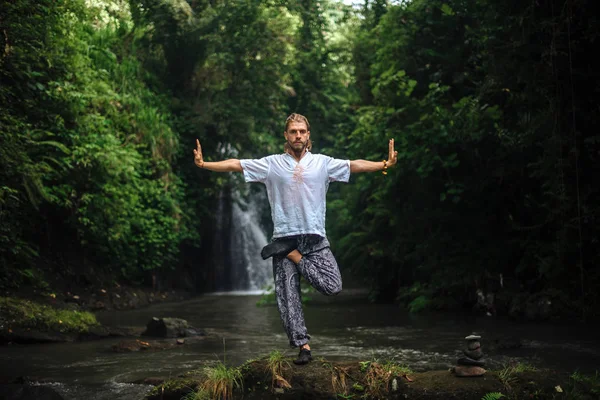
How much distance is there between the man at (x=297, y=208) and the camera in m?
6.38

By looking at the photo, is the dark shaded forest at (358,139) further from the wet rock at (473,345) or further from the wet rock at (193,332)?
the wet rock at (473,345)

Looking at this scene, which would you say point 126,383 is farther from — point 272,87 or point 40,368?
point 272,87

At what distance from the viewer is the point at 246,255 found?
32.1 meters

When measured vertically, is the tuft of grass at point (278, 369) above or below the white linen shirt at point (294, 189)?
below


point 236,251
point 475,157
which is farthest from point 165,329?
point 236,251

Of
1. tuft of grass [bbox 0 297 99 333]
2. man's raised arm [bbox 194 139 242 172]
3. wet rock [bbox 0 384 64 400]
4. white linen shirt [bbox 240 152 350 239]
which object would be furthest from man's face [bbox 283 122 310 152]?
tuft of grass [bbox 0 297 99 333]

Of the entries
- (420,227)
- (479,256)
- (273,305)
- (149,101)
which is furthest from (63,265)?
(479,256)

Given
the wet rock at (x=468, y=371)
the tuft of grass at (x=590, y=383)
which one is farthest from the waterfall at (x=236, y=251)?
the tuft of grass at (x=590, y=383)

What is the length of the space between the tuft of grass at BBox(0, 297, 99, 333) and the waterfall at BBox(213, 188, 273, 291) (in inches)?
672

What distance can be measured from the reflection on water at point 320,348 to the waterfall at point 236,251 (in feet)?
45.3

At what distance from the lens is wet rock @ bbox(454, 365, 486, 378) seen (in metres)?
6.32

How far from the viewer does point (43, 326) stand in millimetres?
12703

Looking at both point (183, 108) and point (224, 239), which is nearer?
point (183, 108)

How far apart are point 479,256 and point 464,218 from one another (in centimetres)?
104
